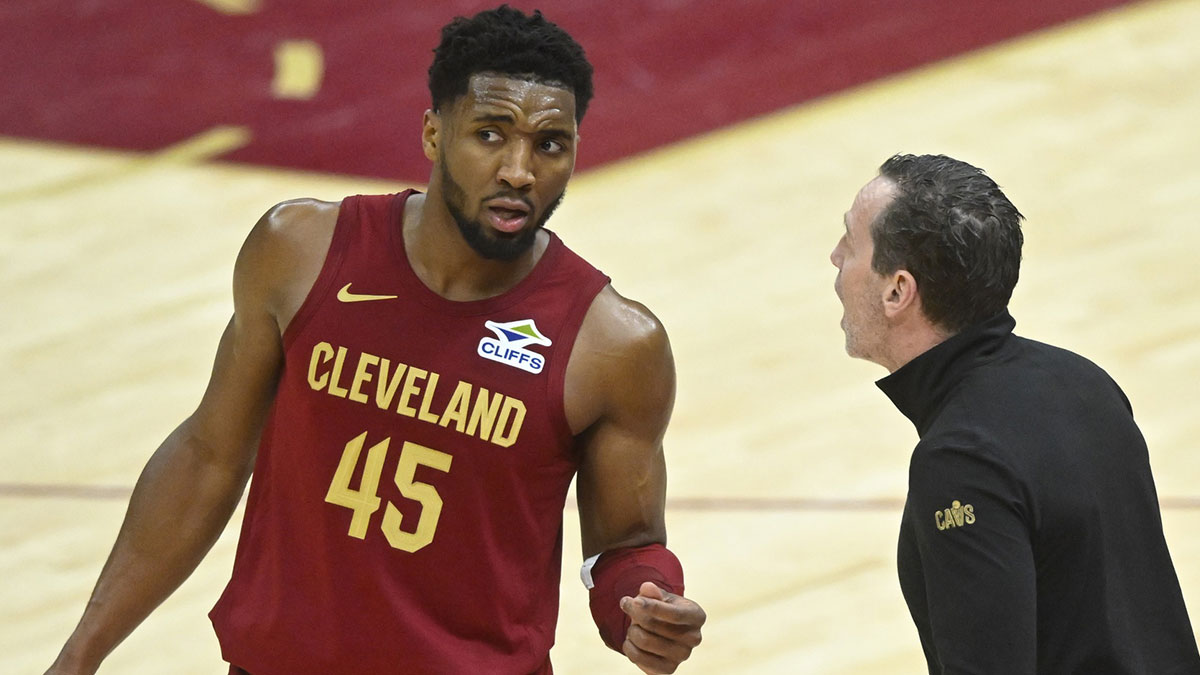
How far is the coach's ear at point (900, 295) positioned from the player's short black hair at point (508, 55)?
2.21 ft

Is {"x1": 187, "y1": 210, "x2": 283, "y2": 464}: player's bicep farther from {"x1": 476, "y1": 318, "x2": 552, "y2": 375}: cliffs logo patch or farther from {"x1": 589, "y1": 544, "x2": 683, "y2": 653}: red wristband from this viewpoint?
{"x1": 589, "y1": 544, "x2": 683, "y2": 653}: red wristband

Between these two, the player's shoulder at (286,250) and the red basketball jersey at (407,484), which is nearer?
the red basketball jersey at (407,484)

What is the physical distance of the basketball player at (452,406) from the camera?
2.88 m

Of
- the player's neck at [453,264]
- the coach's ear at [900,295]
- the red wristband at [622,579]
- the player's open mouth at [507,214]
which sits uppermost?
the player's open mouth at [507,214]

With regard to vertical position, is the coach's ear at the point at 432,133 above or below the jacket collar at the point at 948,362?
above

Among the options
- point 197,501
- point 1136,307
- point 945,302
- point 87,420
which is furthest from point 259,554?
point 1136,307

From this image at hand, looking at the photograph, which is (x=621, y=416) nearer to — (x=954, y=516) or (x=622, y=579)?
(x=622, y=579)

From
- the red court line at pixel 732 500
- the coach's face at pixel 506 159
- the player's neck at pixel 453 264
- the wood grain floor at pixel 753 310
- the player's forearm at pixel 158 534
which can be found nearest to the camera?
the coach's face at pixel 506 159

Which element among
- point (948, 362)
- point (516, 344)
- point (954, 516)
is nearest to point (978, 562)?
point (954, 516)

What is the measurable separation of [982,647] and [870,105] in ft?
19.1

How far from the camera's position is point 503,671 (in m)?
2.89

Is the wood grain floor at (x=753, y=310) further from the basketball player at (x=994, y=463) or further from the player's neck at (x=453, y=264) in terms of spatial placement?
the basketball player at (x=994, y=463)

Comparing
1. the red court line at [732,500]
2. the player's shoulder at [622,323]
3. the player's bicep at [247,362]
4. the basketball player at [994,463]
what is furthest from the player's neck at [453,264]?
the red court line at [732,500]

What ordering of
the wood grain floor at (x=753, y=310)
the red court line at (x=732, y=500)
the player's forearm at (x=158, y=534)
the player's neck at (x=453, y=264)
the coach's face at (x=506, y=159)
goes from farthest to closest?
the red court line at (x=732, y=500), the wood grain floor at (x=753, y=310), the player's forearm at (x=158, y=534), the player's neck at (x=453, y=264), the coach's face at (x=506, y=159)
